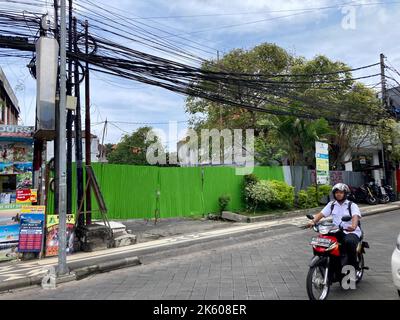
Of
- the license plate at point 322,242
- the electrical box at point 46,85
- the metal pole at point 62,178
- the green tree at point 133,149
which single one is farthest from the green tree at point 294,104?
the green tree at point 133,149

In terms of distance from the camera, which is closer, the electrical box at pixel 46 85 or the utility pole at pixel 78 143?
the electrical box at pixel 46 85

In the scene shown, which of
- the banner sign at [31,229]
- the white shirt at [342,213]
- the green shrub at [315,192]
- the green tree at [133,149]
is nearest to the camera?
the white shirt at [342,213]

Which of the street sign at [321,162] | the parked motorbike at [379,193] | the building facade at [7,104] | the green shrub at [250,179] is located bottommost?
the parked motorbike at [379,193]

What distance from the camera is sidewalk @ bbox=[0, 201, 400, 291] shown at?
682 centimetres

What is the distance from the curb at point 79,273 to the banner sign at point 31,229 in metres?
1.67

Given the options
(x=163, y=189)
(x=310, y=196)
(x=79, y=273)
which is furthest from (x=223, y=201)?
(x=79, y=273)

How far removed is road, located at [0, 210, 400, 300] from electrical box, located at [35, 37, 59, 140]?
343 cm

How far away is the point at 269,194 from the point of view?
14477mm

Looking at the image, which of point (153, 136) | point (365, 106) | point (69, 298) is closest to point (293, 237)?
point (69, 298)

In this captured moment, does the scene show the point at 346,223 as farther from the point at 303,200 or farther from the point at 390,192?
the point at 390,192

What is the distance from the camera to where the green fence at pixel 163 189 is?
11.4 meters

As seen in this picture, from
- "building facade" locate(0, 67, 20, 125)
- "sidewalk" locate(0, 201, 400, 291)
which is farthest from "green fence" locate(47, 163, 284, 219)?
"building facade" locate(0, 67, 20, 125)

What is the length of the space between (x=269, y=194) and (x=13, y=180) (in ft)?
29.3

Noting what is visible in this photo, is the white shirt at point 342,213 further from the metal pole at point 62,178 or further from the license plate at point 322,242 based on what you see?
the metal pole at point 62,178
